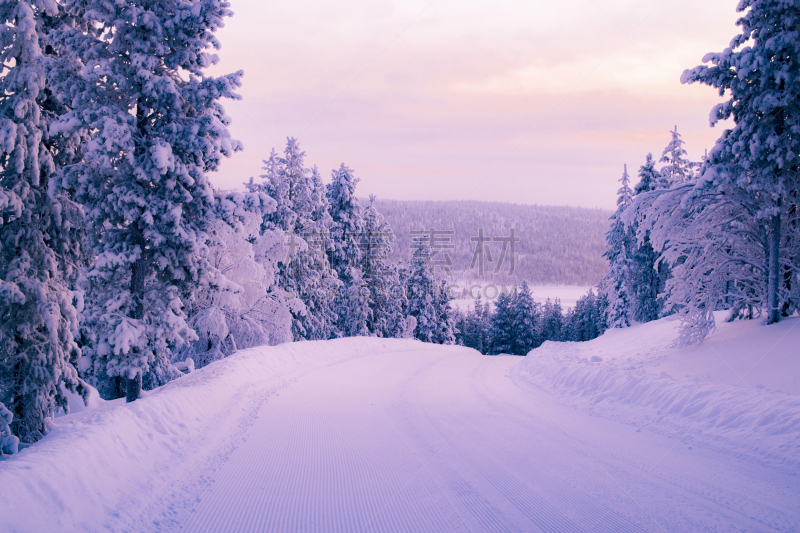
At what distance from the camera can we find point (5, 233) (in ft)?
36.8

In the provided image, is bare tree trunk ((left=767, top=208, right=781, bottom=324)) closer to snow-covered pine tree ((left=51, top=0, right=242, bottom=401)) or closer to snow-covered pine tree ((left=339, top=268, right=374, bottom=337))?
snow-covered pine tree ((left=51, top=0, right=242, bottom=401))

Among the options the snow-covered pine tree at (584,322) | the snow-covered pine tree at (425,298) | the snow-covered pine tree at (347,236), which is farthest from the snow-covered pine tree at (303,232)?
the snow-covered pine tree at (584,322)

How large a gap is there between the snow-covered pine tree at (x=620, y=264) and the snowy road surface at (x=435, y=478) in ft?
98.9

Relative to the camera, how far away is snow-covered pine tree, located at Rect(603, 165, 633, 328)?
36.0 metres

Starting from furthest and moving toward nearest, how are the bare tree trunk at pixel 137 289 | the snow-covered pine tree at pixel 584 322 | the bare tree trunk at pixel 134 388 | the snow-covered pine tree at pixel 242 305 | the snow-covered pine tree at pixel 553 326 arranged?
1. the snow-covered pine tree at pixel 553 326
2. the snow-covered pine tree at pixel 584 322
3. the snow-covered pine tree at pixel 242 305
4. the bare tree trunk at pixel 134 388
5. the bare tree trunk at pixel 137 289

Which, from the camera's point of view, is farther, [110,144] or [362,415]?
[110,144]

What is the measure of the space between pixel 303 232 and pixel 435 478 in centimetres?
2546

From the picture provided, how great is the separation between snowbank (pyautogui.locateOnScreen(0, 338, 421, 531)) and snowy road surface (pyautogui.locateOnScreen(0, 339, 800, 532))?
0.04 metres

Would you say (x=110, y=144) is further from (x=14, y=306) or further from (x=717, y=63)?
(x=717, y=63)

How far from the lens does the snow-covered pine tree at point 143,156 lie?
10.6 meters

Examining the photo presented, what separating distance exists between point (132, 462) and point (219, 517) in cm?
187

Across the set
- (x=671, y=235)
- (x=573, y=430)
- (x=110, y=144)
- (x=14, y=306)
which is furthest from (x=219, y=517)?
(x=671, y=235)

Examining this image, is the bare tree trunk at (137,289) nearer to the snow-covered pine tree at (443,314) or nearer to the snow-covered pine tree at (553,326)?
the snow-covered pine tree at (443,314)

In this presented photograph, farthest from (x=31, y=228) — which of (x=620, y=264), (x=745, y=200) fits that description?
(x=620, y=264)
